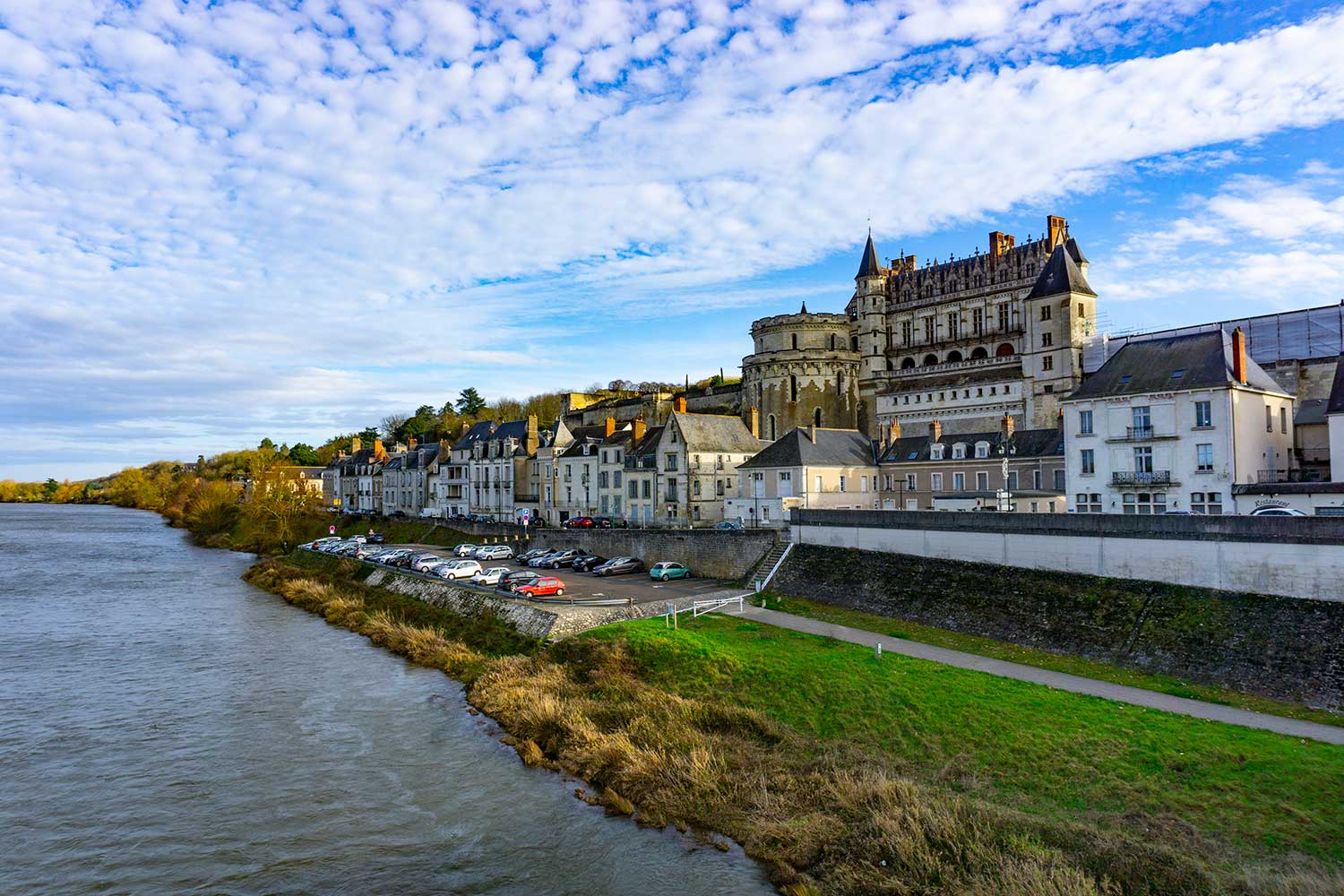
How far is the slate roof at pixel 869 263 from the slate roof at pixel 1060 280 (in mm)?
20239

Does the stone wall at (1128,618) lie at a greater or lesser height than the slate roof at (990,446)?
lesser

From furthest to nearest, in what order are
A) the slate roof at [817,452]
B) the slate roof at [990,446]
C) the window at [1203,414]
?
the slate roof at [817,452]
the slate roof at [990,446]
the window at [1203,414]

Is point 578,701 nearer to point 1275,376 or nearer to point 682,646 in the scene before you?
point 682,646

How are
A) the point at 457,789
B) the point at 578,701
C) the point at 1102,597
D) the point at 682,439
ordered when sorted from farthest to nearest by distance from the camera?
the point at 682,439, the point at 1102,597, the point at 578,701, the point at 457,789

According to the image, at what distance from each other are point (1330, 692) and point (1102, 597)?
6631 mm

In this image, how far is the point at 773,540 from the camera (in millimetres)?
37844

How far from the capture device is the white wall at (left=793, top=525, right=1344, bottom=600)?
2120cm

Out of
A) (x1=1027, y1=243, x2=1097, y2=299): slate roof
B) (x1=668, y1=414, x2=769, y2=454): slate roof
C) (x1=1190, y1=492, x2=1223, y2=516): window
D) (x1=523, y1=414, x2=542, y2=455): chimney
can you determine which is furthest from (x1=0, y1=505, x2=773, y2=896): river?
(x1=1027, y1=243, x2=1097, y2=299): slate roof

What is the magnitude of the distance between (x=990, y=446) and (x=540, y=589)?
76.2 ft

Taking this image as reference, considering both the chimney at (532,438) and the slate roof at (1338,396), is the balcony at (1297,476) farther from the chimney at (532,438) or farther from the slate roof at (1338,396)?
the chimney at (532,438)

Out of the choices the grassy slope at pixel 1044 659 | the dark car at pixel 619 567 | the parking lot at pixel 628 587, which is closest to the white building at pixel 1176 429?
the grassy slope at pixel 1044 659

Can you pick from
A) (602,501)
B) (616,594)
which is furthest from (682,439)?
(616,594)

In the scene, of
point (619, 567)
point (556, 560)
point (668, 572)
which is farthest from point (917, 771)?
point (556, 560)

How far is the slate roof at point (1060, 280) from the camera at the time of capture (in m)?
53.8
